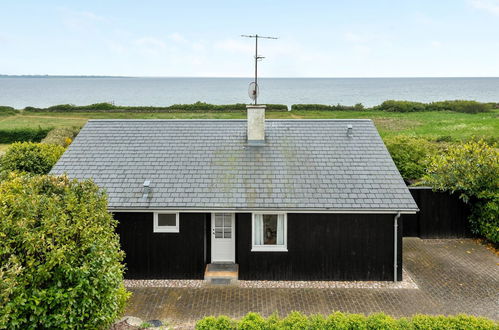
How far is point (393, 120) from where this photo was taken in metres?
42.8

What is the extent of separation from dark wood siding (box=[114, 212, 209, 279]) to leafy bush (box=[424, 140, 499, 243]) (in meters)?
9.70

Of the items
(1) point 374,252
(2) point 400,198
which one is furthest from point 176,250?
(2) point 400,198

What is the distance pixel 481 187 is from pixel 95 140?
49.4 ft

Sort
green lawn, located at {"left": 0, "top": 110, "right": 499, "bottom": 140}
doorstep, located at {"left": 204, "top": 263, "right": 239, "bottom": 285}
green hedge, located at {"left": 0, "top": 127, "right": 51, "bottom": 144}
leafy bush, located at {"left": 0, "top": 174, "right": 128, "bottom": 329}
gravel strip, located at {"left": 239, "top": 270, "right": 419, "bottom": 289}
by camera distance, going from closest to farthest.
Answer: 1. leafy bush, located at {"left": 0, "top": 174, "right": 128, "bottom": 329}
2. gravel strip, located at {"left": 239, "top": 270, "right": 419, "bottom": 289}
3. doorstep, located at {"left": 204, "top": 263, "right": 239, "bottom": 285}
4. green lawn, located at {"left": 0, "top": 110, "right": 499, "bottom": 140}
5. green hedge, located at {"left": 0, "top": 127, "right": 51, "bottom": 144}

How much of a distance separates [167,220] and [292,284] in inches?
177

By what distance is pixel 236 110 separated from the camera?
174ft

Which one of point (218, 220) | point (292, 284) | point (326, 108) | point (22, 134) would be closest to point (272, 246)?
point (292, 284)

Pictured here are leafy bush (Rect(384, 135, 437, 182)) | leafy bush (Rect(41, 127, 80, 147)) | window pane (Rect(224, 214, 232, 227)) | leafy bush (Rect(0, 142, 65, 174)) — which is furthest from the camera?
leafy bush (Rect(41, 127, 80, 147))

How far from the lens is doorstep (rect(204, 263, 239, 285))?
11695mm

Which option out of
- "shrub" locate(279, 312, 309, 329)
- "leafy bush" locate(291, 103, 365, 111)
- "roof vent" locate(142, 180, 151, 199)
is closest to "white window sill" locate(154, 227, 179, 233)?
"roof vent" locate(142, 180, 151, 199)

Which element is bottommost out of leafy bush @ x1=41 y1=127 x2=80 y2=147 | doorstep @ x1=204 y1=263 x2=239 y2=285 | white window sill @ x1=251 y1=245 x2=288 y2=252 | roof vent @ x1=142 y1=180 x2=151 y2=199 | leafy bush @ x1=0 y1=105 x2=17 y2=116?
doorstep @ x1=204 y1=263 x2=239 y2=285

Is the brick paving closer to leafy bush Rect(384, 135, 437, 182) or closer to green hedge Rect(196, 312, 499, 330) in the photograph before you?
green hedge Rect(196, 312, 499, 330)

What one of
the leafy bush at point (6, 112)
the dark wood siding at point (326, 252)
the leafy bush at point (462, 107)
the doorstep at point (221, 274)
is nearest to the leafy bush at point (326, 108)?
the leafy bush at point (462, 107)

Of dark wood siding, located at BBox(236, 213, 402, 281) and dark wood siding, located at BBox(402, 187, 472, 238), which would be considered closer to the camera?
dark wood siding, located at BBox(236, 213, 402, 281)
